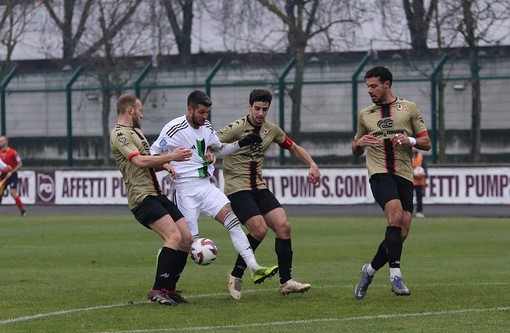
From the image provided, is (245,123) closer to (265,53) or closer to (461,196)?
(461,196)

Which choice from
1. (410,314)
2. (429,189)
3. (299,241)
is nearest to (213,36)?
(429,189)

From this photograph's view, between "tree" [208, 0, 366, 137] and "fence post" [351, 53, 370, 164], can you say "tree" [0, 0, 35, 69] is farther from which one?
"fence post" [351, 53, 370, 164]

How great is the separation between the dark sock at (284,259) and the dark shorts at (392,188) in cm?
104

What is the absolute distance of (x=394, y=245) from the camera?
11156mm

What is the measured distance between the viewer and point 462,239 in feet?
63.4

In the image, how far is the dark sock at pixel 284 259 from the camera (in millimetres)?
11680

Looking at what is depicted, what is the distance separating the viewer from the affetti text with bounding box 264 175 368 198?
92.0ft

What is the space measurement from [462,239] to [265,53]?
17.6m

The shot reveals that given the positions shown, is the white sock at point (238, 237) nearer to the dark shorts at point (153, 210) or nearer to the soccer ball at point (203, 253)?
the soccer ball at point (203, 253)

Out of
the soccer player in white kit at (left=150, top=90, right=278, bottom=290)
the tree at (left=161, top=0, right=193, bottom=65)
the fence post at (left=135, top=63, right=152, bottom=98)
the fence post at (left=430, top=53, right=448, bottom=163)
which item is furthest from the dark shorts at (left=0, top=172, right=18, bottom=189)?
the soccer player in white kit at (left=150, top=90, right=278, bottom=290)

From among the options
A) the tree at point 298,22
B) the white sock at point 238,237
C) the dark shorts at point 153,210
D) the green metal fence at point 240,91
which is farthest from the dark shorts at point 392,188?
the tree at point 298,22

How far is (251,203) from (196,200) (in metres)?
A: 0.60

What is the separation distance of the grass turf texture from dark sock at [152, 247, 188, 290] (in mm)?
230

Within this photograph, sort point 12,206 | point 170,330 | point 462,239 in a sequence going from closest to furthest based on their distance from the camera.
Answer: point 170,330 → point 462,239 → point 12,206
